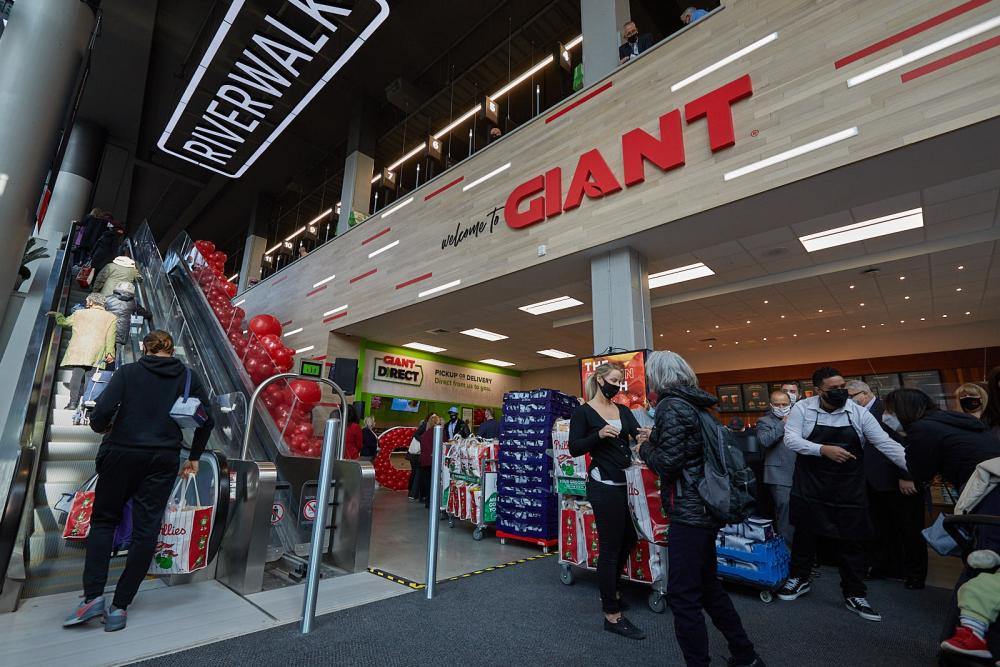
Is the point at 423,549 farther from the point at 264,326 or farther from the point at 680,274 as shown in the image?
the point at 264,326

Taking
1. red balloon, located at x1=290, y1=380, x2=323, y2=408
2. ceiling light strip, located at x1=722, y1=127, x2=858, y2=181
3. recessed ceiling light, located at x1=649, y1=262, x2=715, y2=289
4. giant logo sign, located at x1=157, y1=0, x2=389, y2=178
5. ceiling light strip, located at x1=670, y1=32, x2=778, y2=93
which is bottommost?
red balloon, located at x1=290, y1=380, x2=323, y2=408

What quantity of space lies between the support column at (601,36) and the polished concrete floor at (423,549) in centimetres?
619

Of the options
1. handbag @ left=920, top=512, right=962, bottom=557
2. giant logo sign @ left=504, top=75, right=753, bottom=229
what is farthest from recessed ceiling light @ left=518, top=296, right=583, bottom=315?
handbag @ left=920, top=512, right=962, bottom=557

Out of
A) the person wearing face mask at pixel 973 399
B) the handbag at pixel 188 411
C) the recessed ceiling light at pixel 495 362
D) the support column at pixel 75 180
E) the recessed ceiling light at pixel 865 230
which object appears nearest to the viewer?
the handbag at pixel 188 411

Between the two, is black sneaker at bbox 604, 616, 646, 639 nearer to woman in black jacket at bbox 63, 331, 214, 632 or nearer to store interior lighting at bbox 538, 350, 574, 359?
woman in black jacket at bbox 63, 331, 214, 632

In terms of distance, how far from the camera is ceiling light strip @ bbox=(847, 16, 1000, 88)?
3.80 metres

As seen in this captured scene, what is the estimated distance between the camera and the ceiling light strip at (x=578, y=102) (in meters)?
6.44

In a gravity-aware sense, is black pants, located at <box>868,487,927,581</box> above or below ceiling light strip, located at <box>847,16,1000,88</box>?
below

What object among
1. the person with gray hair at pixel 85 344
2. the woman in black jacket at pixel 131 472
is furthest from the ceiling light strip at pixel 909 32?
the person with gray hair at pixel 85 344

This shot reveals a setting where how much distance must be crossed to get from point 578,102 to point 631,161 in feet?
5.08

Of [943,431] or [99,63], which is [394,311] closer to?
[943,431]

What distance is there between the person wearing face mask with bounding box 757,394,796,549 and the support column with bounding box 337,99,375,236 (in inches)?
404

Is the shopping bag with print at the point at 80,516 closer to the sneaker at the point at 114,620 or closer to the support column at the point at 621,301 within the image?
the sneaker at the point at 114,620

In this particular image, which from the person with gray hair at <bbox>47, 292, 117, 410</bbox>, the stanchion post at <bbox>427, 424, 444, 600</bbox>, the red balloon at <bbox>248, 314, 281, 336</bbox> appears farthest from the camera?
the red balloon at <bbox>248, 314, 281, 336</bbox>
